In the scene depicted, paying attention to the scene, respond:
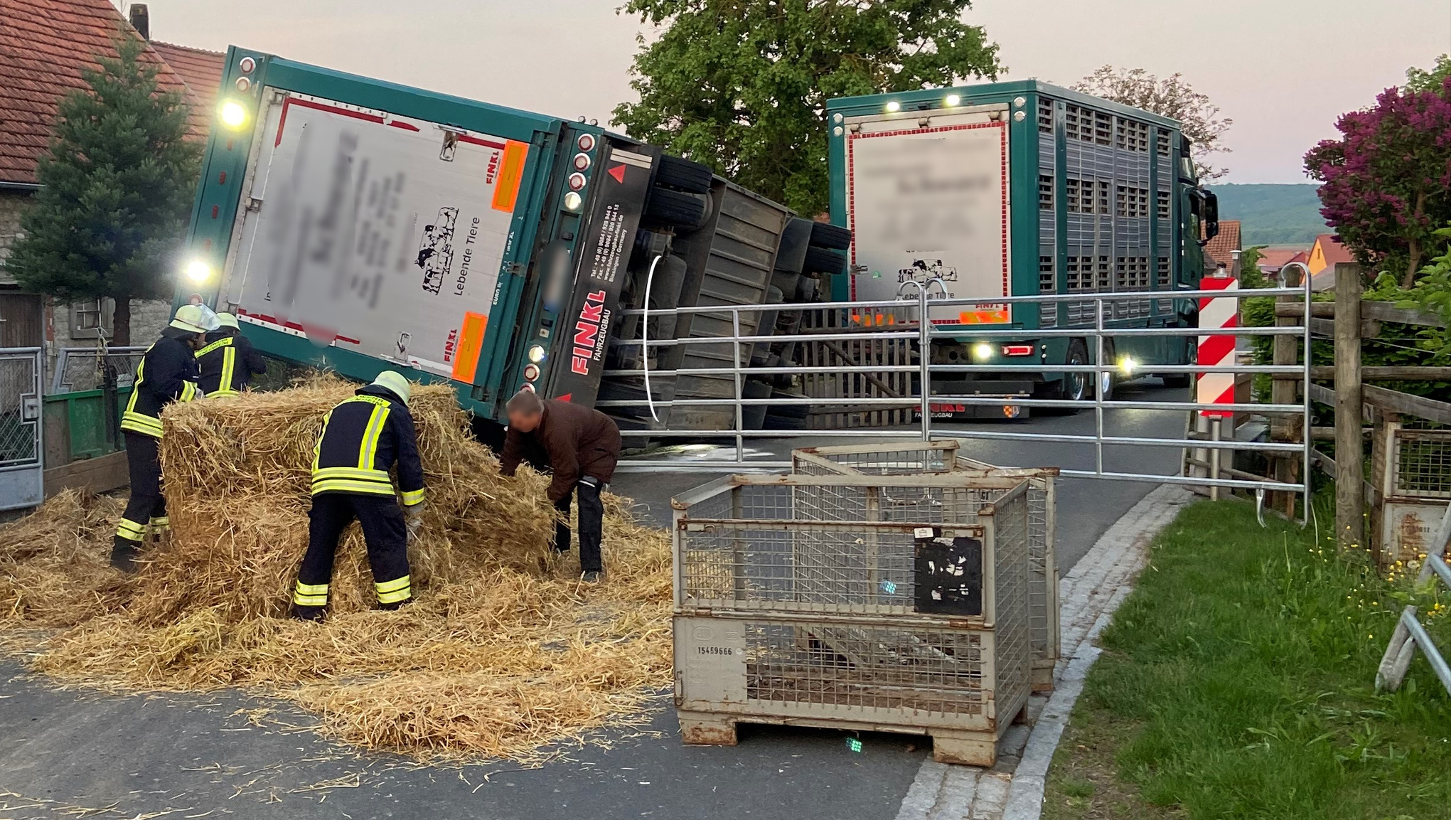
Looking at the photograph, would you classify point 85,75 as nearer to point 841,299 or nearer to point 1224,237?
point 841,299

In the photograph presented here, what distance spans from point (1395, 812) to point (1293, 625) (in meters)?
2.06

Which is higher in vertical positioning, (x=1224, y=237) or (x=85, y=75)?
(x=1224, y=237)

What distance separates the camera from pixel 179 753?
5.30 meters

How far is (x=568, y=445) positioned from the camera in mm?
7840

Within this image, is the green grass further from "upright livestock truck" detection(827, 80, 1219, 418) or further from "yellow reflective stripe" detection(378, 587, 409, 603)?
"upright livestock truck" detection(827, 80, 1219, 418)

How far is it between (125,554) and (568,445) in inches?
119

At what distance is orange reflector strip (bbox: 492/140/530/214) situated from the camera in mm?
10562

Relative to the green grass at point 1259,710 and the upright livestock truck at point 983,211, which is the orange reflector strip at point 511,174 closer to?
the upright livestock truck at point 983,211

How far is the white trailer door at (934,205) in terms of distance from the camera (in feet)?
47.1

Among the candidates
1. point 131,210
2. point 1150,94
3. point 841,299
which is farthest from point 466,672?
point 1150,94

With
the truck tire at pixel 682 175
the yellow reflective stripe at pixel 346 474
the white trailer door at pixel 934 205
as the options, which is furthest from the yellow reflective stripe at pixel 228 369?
the white trailer door at pixel 934 205

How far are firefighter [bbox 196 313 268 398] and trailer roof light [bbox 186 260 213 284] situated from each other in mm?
1202

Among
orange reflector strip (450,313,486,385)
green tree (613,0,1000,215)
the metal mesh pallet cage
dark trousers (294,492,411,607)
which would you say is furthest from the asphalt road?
green tree (613,0,1000,215)

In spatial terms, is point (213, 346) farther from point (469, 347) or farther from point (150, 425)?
point (469, 347)
